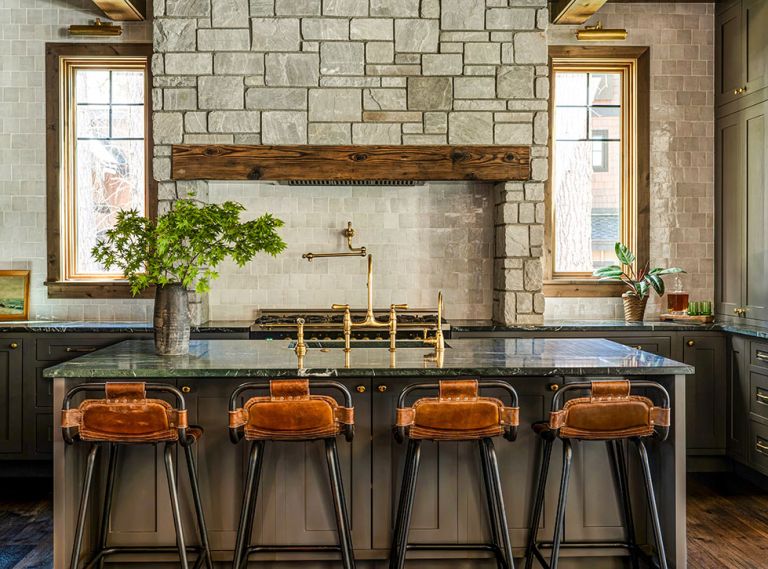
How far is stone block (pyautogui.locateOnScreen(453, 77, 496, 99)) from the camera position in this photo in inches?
211

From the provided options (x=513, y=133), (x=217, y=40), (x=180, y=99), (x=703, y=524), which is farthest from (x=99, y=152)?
(x=703, y=524)

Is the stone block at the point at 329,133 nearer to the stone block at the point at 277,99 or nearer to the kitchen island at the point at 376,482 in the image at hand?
the stone block at the point at 277,99

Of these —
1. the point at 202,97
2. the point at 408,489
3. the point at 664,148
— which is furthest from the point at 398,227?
the point at 408,489

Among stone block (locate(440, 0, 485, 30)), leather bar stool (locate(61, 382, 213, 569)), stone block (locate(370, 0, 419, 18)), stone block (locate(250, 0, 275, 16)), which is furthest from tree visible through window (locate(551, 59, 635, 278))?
leather bar stool (locate(61, 382, 213, 569))

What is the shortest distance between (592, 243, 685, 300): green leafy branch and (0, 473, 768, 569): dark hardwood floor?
4.74 feet

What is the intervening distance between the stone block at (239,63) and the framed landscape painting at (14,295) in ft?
7.64

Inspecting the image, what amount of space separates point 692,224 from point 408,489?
13.3 feet

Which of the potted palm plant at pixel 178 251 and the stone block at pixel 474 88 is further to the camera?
the stone block at pixel 474 88

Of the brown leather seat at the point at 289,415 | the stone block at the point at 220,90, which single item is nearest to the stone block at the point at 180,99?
the stone block at the point at 220,90

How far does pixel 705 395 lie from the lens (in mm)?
5238

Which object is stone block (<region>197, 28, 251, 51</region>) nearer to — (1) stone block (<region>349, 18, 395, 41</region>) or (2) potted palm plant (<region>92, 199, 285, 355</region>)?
(1) stone block (<region>349, 18, 395, 41</region>)

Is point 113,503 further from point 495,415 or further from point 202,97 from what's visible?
point 202,97

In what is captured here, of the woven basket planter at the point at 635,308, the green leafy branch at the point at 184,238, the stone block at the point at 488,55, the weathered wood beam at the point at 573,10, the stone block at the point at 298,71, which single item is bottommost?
the woven basket planter at the point at 635,308

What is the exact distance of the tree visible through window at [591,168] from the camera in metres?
6.07
